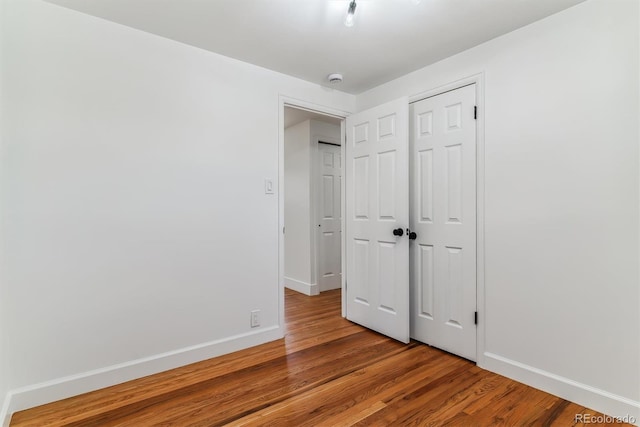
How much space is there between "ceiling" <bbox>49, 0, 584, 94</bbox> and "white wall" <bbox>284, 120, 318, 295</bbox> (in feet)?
5.78

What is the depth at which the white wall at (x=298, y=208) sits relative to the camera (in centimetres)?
423

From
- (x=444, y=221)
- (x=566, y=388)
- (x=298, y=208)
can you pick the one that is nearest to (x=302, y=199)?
(x=298, y=208)

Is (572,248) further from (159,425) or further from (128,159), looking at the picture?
(128,159)

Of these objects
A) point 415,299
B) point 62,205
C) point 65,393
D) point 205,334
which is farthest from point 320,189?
point 65,393

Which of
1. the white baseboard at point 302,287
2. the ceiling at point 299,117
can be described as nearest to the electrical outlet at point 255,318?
the white baseboard at point 302,287

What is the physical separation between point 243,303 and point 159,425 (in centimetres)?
103

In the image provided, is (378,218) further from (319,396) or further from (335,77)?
(319,396)

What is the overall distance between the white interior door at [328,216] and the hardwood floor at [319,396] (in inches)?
74.9

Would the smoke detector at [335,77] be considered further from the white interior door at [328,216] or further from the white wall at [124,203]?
the white interior door at [328,216]

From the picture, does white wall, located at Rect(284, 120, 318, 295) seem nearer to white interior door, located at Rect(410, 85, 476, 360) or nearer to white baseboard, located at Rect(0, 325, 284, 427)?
white baseboard, located at Rect(0, 325, 284, 427)

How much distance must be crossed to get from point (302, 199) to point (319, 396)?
9.17 feet

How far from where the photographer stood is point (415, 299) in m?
2.73

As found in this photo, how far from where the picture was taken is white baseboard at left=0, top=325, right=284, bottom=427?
5.74 ft

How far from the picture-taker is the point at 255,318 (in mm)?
2627
